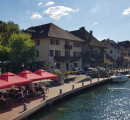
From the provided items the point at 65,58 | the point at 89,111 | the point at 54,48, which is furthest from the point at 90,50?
the point at 89,111

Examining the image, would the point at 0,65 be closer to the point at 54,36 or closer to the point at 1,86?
the point at 54,36

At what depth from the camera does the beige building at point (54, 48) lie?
41.6 meters

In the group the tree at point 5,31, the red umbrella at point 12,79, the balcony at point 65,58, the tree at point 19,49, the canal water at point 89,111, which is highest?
the tree at point 5,31

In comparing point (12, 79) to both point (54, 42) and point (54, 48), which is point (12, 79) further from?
point (54, 42)

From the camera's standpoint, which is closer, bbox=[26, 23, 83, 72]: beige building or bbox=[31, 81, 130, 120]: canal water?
bbox=[31, 81, 130, 120]: canal water

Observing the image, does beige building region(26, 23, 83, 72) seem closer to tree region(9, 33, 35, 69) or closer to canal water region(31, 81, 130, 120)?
tree region(9, 33, 35, 69)

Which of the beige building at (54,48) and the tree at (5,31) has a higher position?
the tree at (5,31)

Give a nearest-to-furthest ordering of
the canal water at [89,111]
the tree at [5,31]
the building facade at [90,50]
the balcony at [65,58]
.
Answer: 1. the canal water at [89,111]
2. the tree at [5,31]
3. the balcony at [65,58]
4. the building facade at [90,50]

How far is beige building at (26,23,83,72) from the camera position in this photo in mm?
41562

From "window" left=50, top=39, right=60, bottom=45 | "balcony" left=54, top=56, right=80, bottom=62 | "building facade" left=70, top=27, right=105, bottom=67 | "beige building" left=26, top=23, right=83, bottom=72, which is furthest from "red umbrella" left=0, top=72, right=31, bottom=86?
"building facade" left=70, top=27, right=105, bottom=67

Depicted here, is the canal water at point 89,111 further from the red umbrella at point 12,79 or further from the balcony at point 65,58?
the balcony at point 65,58

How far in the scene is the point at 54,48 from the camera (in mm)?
42906

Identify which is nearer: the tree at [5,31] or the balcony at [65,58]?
the tree at [5,31]

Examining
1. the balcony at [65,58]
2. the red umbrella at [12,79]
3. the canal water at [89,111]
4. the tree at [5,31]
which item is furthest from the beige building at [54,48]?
the red umbrella at [12,79]
